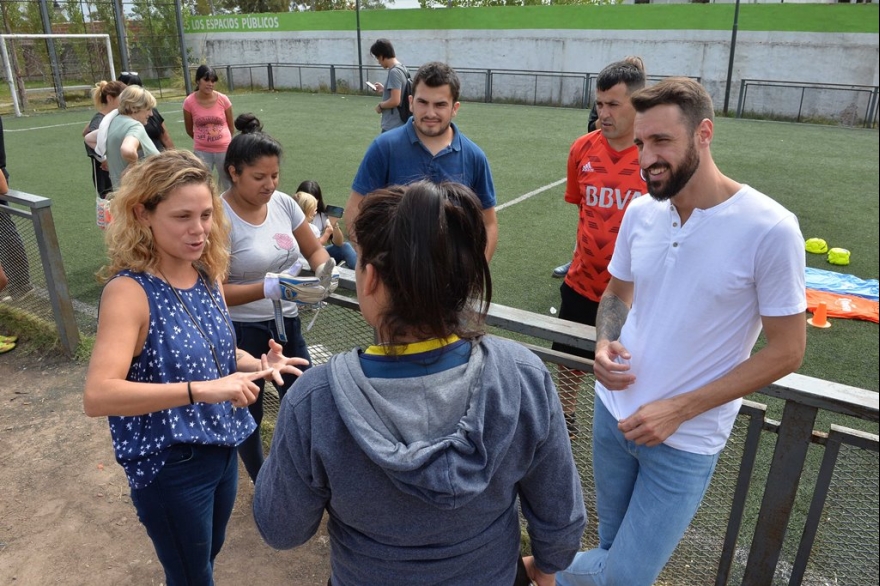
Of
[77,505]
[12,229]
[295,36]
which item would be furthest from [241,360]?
[295,36]

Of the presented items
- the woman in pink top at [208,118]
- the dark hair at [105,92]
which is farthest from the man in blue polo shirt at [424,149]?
the woman in pink top at [208,118]

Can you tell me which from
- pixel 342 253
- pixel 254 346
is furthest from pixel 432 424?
pixel 342 253

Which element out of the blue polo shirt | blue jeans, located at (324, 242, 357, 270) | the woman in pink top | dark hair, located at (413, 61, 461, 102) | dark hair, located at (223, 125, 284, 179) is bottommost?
blue jeans, located at (324, 242, 357, 270)

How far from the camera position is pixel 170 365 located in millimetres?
2004

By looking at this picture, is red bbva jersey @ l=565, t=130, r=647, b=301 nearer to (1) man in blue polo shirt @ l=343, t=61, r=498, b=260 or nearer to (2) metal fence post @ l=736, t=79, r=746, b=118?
(1) man in blue polo shirt @ l=343, t=61, r=498, b=260

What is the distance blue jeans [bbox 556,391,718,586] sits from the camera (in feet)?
6.47

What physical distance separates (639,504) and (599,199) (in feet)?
5.69

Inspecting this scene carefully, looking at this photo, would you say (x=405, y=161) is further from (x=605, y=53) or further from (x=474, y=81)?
(x=474, y=81)

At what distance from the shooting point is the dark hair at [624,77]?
3.26 m

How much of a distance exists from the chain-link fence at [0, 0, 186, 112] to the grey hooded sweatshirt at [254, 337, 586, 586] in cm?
2153

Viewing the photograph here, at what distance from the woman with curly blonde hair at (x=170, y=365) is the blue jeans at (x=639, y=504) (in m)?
1.06

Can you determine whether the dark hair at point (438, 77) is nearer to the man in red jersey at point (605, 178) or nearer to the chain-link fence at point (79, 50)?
the man in red jersey at point (605, 178)

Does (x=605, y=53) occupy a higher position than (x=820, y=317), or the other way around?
(x=605, y=53)

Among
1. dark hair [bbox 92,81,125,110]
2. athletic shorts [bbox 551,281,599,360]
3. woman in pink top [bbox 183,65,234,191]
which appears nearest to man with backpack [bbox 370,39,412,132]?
woman in pink top [bbox 183,65,234,191]
